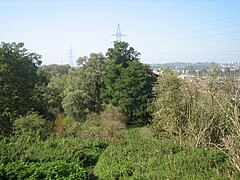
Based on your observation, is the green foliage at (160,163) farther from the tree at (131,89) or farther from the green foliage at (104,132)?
the tree at (131,89)

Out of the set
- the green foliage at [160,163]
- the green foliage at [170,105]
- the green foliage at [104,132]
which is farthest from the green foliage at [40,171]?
the green foliage at [170,105]

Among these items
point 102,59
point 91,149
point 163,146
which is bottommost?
point 91,149

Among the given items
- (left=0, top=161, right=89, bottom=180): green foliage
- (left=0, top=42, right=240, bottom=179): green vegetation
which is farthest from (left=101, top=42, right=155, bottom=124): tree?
(left=0, top=161, right=89, bottom=180): green foliage

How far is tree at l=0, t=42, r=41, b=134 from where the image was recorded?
71.8ft

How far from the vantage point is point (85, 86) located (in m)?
31.9

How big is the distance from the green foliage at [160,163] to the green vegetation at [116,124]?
0.04 metres

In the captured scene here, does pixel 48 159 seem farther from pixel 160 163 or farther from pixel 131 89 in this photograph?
pixel 131 89

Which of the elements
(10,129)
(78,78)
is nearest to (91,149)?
(10,129)

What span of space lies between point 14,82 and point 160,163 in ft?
53.0

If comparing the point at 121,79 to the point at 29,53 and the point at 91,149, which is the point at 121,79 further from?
the point at 91,149

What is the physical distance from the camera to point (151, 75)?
3100 centimetres

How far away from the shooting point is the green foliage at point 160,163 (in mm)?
9430

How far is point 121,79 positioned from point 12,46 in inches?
458

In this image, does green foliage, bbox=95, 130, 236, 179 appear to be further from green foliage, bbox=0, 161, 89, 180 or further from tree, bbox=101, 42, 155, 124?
tree, bbox=101, 42, 155, 124
